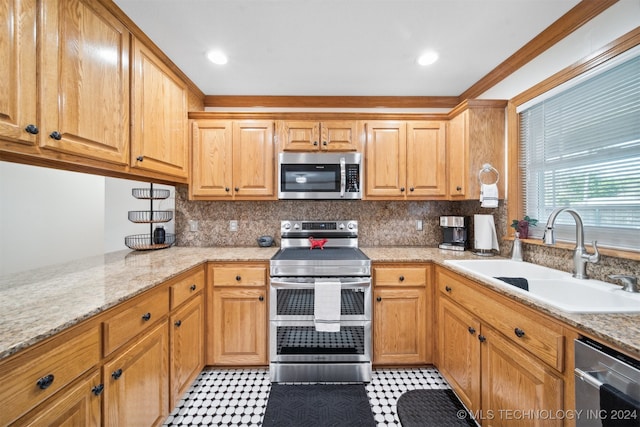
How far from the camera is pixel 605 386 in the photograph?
80 centimetres

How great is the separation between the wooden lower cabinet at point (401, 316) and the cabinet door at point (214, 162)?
157 cm

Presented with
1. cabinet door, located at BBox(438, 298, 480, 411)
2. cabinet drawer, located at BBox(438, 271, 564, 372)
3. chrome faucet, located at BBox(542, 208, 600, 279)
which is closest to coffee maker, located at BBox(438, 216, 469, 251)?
cabinet door, located at BBox(438, 298, 480, 411)

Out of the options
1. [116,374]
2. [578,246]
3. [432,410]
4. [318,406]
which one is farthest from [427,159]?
[116,374]

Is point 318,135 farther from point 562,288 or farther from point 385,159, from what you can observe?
point 562,288

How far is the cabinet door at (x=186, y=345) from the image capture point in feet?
5.15

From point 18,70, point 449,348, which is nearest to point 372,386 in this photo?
point 449,348

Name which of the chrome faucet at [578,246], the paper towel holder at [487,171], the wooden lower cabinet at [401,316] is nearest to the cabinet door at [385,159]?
the paper towel holder at [487,171]

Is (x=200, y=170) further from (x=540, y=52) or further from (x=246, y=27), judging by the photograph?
(x=540, y=52)

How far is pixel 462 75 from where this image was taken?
2176 millimetres

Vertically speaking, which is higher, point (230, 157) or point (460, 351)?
point (230, 157)

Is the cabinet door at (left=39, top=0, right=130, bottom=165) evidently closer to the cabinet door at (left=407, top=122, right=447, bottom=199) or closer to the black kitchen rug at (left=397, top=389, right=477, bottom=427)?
the cabinet door at (left=407, top=122, right=447, bottom=199)

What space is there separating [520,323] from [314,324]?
4.19 ft

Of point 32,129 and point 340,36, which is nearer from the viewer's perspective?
point 32,129

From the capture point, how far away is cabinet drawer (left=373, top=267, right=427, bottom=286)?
2045mm
